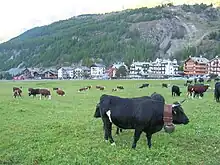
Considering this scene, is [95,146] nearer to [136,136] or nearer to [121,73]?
[136,136]

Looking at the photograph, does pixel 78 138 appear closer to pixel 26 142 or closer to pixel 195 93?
pixel 26 142

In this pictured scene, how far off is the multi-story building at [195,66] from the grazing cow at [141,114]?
557 feet

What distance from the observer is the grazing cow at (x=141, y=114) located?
46.3 ft

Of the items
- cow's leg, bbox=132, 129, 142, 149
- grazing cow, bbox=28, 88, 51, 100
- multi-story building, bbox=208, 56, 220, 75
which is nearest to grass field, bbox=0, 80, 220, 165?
cow's leg, bbox=132, 129, 142, 149

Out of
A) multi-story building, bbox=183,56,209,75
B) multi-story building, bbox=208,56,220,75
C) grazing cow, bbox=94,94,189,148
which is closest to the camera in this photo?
grazing cow, bbox=94,94,189,148

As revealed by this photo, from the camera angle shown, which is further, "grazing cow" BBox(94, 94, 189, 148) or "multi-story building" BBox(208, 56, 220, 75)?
"multi-story building" BBox(208, 56, 220, 75)

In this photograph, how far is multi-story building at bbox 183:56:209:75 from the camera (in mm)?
180250

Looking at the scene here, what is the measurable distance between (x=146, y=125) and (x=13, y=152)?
17.9ft

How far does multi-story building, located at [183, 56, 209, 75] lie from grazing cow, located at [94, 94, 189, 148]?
16975 centimetres

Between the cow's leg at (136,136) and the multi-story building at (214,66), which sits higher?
the cow's leg at (136,136)

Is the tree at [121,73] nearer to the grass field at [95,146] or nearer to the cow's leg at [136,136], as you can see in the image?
the grass field at [95,146]

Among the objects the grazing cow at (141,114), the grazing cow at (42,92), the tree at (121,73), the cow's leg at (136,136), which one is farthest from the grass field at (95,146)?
the tree at (121,73)

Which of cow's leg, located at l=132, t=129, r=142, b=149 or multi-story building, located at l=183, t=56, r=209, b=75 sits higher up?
cow's leg, located at l=132, t=129, r=142, b=149

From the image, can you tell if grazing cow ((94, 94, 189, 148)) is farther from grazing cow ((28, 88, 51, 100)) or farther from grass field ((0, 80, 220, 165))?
grazing cow ((28, 88, 51, 100))
